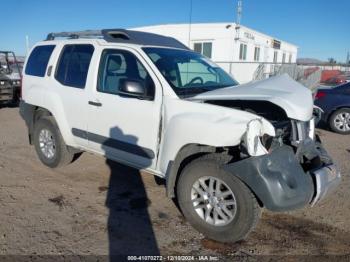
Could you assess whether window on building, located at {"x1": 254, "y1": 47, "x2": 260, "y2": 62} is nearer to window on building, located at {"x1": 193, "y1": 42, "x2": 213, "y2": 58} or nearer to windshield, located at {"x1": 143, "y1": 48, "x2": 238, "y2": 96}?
window on building, located at {"x1": 193, "y1": 42, "x2": 213, "y2": 58}

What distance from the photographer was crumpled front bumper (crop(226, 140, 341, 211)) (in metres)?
3.03

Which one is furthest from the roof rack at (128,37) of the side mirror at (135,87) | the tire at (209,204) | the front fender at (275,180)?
the front fender at (275,180)

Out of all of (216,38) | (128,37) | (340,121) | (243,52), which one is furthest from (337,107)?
(243,52)

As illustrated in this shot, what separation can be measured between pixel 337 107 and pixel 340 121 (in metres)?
0.37

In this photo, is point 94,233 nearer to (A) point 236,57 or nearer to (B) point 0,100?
(B) point 0,100

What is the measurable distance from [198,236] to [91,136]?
201cm

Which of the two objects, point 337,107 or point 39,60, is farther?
point 337,107

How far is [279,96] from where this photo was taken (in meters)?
3.39

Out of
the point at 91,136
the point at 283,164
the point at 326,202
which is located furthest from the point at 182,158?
the point at 326,202

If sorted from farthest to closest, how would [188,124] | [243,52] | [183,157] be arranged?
[243,52], [183,157], [188,124]

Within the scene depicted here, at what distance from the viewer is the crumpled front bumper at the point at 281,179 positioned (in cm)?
303

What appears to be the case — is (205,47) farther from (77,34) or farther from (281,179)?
(281,179)


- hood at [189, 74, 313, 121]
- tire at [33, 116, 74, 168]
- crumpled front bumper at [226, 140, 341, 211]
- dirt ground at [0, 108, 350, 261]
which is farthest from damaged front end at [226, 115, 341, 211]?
tire at [33, 116, 74, 168]

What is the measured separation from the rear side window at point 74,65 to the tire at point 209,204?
6.74ft
